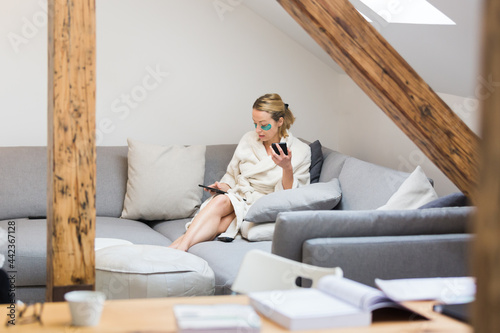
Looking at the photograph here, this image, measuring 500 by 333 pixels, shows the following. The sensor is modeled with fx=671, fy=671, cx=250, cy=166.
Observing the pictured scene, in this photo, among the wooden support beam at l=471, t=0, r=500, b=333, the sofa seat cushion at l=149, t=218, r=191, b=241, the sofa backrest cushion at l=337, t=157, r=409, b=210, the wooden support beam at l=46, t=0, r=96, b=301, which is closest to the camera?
the wooden support beam at l=471, t=0, r=500, b=333

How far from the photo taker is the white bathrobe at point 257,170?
12.9 feet

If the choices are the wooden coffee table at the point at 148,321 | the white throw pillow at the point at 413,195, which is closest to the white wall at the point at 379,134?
the white throw pillow at the point at 413,195

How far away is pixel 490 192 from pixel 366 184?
2944mm

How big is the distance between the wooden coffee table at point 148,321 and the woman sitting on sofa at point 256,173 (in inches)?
80.6

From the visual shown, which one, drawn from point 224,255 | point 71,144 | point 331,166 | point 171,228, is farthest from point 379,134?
point 71,144

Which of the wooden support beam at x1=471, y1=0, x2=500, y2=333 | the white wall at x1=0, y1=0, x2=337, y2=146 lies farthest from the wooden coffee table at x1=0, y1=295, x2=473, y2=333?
the white wall at x1=0, y1=0, x2=337, y2=146

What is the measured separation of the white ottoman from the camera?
2.82 metres

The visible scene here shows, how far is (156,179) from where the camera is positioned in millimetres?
4121

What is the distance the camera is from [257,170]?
3963mm

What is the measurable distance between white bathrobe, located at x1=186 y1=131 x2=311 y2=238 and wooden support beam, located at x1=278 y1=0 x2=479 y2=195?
145 cm

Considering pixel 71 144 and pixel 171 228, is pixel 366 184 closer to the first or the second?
pixel 171 228

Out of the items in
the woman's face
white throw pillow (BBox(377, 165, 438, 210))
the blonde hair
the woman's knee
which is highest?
the blonde hair

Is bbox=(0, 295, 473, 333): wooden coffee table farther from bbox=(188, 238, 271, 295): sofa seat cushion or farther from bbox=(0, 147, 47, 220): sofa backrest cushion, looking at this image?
bbox=(0, 147, 47, 220): sofa backrest cushion

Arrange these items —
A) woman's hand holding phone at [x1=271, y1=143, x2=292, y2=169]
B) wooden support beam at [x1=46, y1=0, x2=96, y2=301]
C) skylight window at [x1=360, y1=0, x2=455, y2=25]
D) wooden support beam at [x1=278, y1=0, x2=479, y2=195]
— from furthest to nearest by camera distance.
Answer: woman's hand holding phone at [x1=271, y1=143, x2=292, y2=169], skylight window at [x1=360, y1=0, x2=455, y2=25], wooden support beam at [x1=278, y1=0, x2=479, y2=195], wooden support beam at [x1=46, y1=0, x2=96, y2=301]
